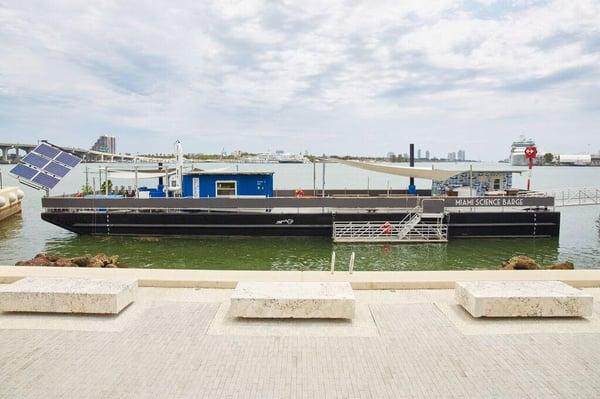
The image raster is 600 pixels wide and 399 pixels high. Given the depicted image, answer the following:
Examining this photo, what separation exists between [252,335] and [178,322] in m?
1.33

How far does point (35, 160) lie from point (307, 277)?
22.0 meters

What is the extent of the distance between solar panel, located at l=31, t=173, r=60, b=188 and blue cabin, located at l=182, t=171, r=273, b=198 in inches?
278

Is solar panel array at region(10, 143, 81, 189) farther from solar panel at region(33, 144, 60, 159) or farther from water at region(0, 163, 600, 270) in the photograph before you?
water at region(0, 163, 600, 270)

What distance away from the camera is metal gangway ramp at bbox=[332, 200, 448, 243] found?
21594 mm

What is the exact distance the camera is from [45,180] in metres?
23.6

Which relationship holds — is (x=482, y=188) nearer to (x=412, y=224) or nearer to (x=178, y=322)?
(x=412, y=224)

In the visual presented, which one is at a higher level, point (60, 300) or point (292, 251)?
point (60, 300)

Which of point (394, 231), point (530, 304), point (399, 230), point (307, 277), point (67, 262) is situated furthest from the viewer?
point (394, 231)

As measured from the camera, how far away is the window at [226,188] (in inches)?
938

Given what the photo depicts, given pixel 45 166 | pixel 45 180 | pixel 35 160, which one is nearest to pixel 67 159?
pixel 45 166

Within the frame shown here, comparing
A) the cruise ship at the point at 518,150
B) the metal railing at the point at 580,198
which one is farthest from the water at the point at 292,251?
the cruise ship at the point at 518,150

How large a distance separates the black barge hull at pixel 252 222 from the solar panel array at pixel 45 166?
2271mm

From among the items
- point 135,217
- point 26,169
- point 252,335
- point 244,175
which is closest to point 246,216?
point 244,175

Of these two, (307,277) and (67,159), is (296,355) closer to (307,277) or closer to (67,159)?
(307,277)
